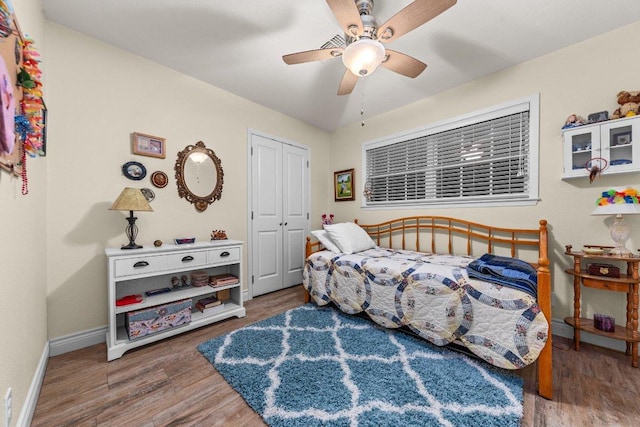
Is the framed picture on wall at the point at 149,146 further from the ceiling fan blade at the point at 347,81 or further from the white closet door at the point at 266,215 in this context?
the ceiling fan blade at the point at 347,81

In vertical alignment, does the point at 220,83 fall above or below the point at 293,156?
above

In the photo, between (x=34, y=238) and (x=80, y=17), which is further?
(x=80, y=17)

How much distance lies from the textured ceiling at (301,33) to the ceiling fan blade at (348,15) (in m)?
0.32

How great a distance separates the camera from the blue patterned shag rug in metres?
1.27

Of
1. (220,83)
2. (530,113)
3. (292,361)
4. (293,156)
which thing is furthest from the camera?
(293,156)

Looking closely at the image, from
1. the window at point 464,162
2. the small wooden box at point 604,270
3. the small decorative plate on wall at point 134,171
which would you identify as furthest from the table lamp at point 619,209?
the small decorative plate on wall at point 134,171

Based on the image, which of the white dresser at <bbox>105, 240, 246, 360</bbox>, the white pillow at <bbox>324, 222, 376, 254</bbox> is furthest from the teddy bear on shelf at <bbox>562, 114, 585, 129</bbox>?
the white dresser at <bbox>105, 240, 246, 360</bbox>

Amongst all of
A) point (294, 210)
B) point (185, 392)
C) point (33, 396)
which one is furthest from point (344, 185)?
point (33, 396)

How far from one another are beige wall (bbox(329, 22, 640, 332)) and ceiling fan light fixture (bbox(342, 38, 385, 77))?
1.31 metres

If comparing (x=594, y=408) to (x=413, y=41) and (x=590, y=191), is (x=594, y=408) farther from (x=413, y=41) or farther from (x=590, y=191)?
(x=413, y=41)

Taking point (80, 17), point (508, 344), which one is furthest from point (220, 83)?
point (508, 344)

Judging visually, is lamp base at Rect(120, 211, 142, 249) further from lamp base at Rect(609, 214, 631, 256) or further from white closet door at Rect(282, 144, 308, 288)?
lamp base at Rect(609, 214, 631, 256)

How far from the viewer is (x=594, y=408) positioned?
1321 mm

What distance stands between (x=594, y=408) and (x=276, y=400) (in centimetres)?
175
